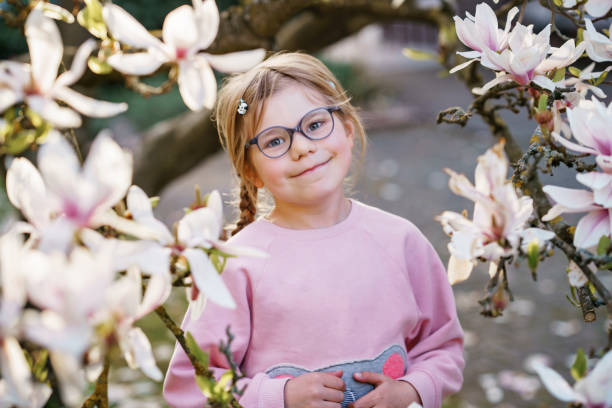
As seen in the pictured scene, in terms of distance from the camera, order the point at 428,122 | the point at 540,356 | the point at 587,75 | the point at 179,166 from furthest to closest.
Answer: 1. the point at 428,122
2. the point at 540,356
3. the point at 179,166
4. the point at 587,75

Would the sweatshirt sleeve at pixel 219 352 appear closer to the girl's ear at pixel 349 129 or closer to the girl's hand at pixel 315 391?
the girl's hand at pixel 315 391

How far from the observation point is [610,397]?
725 millimetres

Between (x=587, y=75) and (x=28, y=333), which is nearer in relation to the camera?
(x=28, y=333)

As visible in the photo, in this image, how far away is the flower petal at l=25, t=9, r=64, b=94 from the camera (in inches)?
30.5

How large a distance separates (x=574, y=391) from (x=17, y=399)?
589mm

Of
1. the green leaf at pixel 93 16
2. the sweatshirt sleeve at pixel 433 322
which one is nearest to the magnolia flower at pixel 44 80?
the green leaf at pixel 93 16

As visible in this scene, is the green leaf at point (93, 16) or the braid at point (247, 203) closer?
the green leaf at point (93, 16)

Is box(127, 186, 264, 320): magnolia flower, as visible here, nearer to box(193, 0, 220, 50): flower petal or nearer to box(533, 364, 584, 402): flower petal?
box(193, 0, 220, 50): flower petal

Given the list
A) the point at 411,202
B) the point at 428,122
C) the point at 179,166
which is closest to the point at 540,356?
the point at 179,166

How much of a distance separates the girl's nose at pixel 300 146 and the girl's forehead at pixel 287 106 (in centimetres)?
3

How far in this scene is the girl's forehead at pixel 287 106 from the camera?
138cm

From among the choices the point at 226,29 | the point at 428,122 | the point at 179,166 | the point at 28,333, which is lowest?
the point at 428,122

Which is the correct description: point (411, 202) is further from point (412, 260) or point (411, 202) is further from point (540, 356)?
point (412, 260)

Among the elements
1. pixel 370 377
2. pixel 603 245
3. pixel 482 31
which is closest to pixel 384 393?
pixel 370 377
